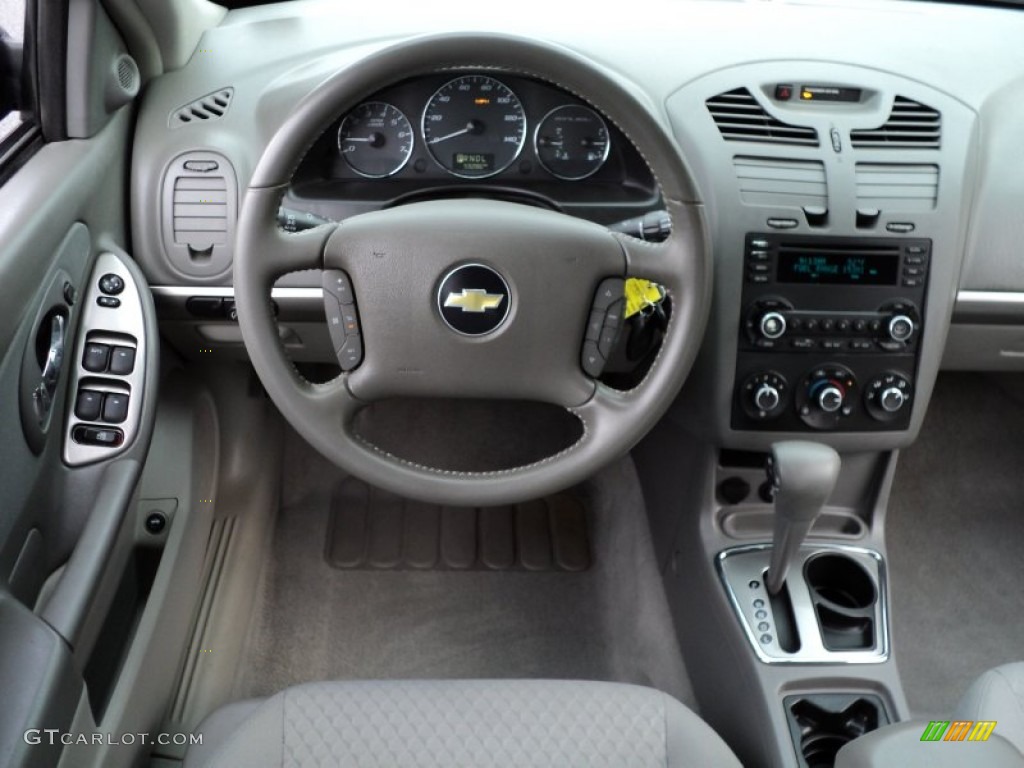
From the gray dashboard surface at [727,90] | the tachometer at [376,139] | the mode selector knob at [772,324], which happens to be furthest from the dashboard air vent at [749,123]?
the tachometer at [376,139]

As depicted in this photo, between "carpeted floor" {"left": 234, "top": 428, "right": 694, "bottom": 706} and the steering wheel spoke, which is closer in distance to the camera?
the steering wheel spoke

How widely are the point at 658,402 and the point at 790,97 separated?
25.5 inches

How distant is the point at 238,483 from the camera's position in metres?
2.08

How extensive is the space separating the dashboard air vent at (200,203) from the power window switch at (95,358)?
23cm

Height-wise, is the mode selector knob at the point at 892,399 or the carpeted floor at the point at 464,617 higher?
the mode selector knob at the point at 892,399

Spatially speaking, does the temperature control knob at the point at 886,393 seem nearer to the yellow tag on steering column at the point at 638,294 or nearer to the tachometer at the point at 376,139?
the yellow tag on steering column at the point at 638,294

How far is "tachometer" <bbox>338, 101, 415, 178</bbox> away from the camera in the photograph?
152 cm

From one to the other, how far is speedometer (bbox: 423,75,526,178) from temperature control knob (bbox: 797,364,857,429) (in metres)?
0.59

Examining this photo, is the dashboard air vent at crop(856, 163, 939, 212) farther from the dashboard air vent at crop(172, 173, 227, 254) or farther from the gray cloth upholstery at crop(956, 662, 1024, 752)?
the dashboard air vent at crop(172, 173, 227, 254)

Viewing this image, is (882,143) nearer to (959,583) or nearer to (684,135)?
(684,135)

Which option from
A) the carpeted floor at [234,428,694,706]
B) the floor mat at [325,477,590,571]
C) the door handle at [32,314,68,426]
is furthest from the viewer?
the floor mat at [325,477,590,571]

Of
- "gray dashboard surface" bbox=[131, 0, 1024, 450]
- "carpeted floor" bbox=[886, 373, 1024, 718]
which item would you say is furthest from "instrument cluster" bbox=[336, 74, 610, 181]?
"carpeted floor" bbox=[886, 373, 1024, 718]

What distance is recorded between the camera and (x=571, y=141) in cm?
156

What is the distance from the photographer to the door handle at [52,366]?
1356mm
